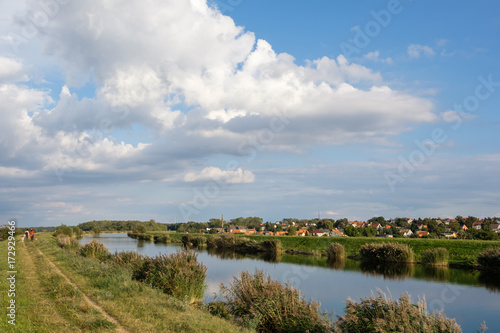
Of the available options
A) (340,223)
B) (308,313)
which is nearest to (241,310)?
(308,313)

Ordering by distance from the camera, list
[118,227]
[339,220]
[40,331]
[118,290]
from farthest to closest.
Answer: [118,227] < [339,220] < [118,290] < [40,331]

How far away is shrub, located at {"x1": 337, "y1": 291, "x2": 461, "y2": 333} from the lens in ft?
24.2

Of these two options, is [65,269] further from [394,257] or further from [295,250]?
[295,250]

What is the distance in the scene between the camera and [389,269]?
28609 mm

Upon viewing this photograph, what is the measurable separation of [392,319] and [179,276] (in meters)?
8.86

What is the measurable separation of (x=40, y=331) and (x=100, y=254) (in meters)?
18.5

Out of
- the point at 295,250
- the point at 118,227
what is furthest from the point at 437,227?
the point at 118,227

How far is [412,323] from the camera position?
7.56 metres

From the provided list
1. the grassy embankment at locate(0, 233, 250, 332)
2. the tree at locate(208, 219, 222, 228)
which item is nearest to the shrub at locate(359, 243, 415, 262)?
the grassy embankment at locate(0, 233, 250, 332)

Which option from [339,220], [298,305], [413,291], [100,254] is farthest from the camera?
[339,220]

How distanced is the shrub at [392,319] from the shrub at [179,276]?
23.1ft

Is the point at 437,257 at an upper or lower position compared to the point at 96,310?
lower

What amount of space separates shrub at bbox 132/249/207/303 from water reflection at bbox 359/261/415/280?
596 inches

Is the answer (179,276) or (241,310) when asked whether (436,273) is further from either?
(179,276)
